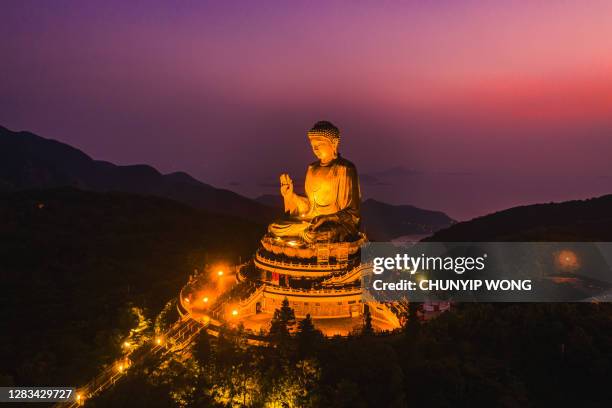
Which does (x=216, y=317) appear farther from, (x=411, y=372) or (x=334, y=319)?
(x=411, y=372)

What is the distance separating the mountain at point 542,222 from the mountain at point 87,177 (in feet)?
56.1

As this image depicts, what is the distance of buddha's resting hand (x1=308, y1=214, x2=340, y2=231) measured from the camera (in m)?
13.8

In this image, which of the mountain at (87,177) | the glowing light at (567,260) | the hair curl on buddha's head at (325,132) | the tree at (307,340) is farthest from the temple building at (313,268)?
the mountain at (87,177)

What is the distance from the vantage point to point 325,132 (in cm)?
1472

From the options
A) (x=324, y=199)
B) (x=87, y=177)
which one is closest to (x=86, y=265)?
(x=324, y=199)

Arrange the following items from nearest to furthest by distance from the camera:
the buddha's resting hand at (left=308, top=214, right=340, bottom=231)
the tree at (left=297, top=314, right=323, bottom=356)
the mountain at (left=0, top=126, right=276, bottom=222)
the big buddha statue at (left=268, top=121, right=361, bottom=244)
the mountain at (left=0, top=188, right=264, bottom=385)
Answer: the tree at (left=297, top=314, right=323, bottom=356), the mountain at (left=0, top=188, right=264, bottom=385), the buddha's resting hand at (left=308, top=214, right=340, bottom=231), the big buddha statue at (left=268, top=121, right=361, bottom=244), the mountain at (left=0, top=126, right=276, bottom=222)

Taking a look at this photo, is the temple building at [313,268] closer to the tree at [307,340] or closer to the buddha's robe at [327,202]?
the buddha's robe at [327,202]

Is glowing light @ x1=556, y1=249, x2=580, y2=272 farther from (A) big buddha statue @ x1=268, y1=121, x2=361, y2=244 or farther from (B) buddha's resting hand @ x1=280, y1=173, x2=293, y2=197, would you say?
(B) buddha's resting hand @ x1=280, y1=173, x2=293, y2=197

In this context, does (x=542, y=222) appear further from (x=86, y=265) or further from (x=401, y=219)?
(x=86, y=265)

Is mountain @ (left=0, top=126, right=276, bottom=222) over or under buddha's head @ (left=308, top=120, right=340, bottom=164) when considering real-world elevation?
over

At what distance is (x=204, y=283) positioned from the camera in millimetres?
15461

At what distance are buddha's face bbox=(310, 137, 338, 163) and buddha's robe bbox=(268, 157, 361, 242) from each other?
0.21 m

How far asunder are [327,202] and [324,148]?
5.19 ft

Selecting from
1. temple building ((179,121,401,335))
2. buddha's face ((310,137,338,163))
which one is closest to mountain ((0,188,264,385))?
temple building ((179,121,401,335))
